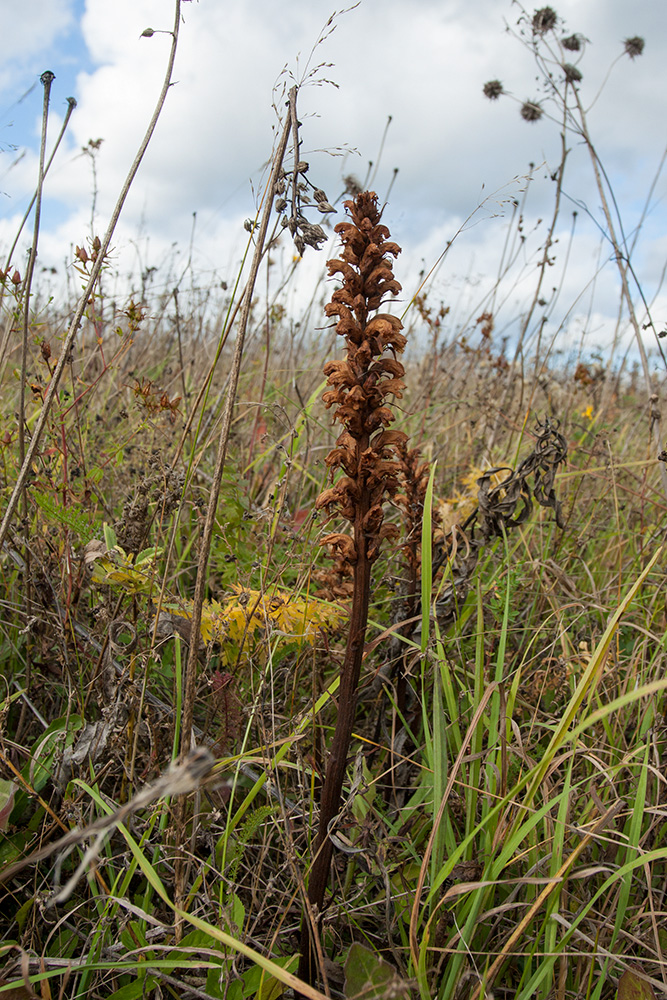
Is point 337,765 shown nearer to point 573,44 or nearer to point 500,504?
point 500,504

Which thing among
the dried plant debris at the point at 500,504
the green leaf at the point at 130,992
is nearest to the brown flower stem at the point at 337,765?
the green leaf at the point at 130,992

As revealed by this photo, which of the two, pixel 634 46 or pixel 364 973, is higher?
pixel 634 46

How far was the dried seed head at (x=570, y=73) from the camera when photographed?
2.72m

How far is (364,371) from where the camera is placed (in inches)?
44.7

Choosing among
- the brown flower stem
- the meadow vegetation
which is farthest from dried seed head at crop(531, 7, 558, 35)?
the brown flower stem

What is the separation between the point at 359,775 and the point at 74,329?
1.06 m

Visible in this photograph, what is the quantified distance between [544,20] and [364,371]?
119 inches

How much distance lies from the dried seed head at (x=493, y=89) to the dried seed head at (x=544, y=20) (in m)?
0.42

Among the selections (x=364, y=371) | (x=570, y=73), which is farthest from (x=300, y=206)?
(x=570, y=73)

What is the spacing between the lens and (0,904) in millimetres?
1329

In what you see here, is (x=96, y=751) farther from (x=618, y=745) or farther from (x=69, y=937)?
(x=618, y=745)

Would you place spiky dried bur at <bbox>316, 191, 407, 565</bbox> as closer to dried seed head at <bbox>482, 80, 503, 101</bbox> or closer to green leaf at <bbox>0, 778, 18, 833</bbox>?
green leaf at <bbox>0, 778, 18, 833</bbox>

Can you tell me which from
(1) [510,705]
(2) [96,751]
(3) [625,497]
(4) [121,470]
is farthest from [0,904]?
(3) [625,497]

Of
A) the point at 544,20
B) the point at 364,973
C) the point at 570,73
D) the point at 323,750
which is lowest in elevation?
the point at 364,973
